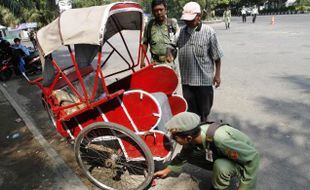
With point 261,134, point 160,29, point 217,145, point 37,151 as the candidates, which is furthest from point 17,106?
point 217,145

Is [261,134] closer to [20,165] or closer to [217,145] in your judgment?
[217,145]

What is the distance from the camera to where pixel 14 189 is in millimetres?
3793

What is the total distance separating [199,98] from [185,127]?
4.62ft

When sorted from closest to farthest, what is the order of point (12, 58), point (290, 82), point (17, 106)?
1. point (290, 82)
2. point (17, 106)
3. point (12, 58)

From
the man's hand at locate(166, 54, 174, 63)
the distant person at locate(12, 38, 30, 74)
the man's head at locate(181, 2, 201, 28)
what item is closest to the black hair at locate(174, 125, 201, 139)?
the man's head at locate(181, 2, 201, 28)

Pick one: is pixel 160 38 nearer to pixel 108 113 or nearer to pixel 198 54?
pixel 198 54

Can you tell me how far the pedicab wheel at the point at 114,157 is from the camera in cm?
314

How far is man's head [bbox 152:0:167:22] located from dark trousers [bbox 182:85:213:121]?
3.48ft

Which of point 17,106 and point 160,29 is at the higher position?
point 160,29

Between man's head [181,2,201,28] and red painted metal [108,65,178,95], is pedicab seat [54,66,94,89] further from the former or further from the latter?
man's head [181,2,201,28]

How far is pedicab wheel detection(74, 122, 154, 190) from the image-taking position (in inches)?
124

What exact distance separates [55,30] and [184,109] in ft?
5.86

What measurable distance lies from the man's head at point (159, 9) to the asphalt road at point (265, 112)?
1.95 m

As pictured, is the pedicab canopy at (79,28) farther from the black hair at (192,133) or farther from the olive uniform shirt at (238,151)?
the olive uniform shirt at (238,151)
